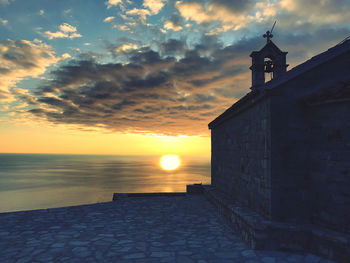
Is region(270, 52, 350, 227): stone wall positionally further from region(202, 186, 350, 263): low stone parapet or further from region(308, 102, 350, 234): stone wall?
region(202, 186, 350, 263): low stone parapet

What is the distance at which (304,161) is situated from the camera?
5.90m

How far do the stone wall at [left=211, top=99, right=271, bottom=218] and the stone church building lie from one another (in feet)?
0.10

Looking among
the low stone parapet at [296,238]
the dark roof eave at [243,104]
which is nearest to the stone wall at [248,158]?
the dark roof eave at [243,104]

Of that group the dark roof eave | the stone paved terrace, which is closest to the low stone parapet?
the stone paved terrace

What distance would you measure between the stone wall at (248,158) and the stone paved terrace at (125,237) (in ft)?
3.92

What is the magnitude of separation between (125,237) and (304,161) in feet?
16.8

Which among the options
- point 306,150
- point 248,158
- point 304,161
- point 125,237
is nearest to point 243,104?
point 248,158

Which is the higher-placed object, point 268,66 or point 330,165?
point 268,66

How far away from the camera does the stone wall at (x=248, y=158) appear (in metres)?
6.16

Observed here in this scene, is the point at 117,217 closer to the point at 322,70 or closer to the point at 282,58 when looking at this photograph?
the point at 322,70

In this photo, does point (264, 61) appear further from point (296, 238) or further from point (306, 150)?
point (296, 238)

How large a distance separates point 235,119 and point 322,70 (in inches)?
139

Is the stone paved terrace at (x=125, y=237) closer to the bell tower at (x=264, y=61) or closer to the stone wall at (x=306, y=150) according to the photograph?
the stone wall at (x=306, y=150)

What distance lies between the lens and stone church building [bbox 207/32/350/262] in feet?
17.4
